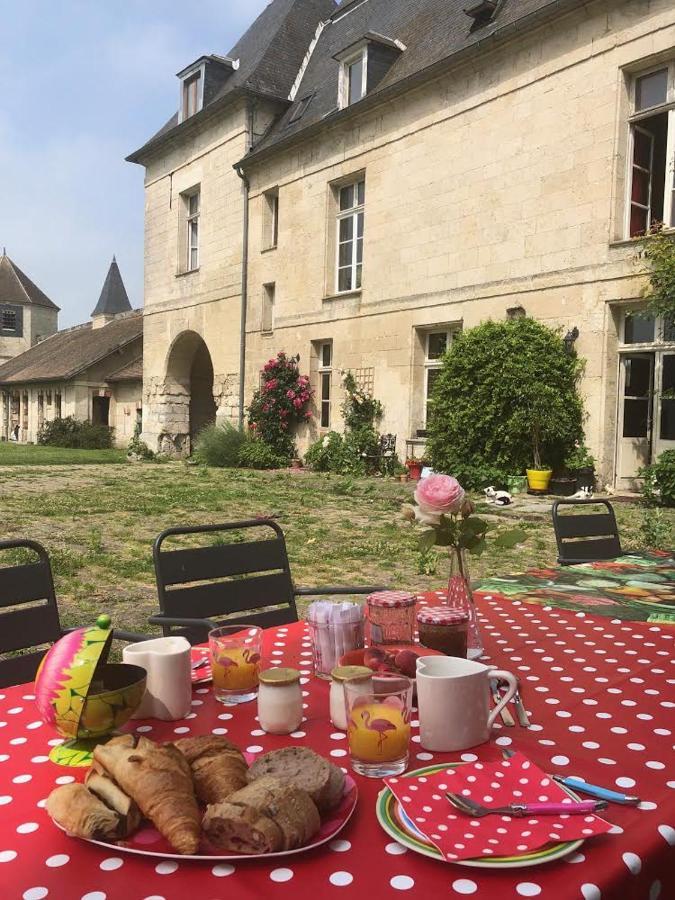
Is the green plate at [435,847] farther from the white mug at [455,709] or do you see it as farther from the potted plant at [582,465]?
the potted plant at [582,465]

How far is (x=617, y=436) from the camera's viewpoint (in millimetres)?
10016

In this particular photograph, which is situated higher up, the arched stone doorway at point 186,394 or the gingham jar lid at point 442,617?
the arched stone doorway at point 186,394

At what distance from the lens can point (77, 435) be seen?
81.8 feet

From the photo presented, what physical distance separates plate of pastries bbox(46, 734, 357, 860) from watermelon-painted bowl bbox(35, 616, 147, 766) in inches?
6.0

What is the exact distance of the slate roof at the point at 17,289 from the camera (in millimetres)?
49344

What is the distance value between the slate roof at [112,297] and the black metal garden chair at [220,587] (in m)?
43.3

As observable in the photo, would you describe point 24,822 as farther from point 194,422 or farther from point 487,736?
point 194,422

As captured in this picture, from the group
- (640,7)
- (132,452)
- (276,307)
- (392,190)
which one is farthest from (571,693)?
(132,452)

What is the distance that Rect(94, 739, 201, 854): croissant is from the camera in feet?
3.18

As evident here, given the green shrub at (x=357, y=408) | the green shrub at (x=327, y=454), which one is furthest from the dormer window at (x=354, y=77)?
the green shrub at (x=327, y=454)

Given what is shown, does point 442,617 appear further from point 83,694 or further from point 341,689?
point 83,694

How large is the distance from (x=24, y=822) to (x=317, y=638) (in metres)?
0.71

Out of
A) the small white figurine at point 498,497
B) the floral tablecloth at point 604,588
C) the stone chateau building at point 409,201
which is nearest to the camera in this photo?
the floral tablecloth at point 604,588

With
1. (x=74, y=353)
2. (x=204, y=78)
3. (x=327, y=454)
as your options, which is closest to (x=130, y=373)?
(x=74, y=353)
